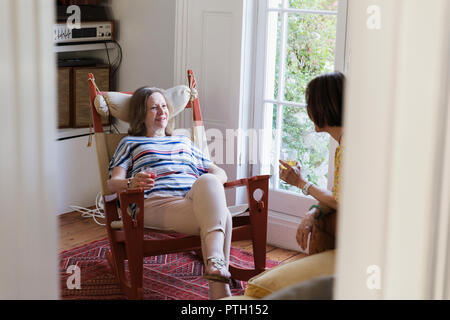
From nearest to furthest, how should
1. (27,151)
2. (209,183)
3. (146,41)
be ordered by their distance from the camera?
(27,151) < (209,183) < (146,41)

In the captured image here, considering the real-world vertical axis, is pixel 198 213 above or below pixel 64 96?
below

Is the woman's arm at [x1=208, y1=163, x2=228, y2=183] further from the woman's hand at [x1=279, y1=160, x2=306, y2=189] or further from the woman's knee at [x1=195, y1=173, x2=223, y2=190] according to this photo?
the woman's hand at [x1=279, y1=160, x2=306, y2=189]

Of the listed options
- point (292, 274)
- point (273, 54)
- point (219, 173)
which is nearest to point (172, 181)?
point (219, 173)

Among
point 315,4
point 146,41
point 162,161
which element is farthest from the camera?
point 146,41

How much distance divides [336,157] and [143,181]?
1013mm

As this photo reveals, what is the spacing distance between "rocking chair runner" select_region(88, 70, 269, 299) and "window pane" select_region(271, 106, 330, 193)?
27.5 inches

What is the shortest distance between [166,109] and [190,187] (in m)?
0.44

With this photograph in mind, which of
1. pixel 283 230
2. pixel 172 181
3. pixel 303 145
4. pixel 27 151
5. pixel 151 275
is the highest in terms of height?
pixel 27 151

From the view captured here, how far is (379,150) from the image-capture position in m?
1.25

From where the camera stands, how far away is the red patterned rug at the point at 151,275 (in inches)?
124

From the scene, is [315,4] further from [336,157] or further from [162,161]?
[336,157]

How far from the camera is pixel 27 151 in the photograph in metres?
1.22

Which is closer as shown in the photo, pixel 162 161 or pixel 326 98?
pixel 326 98
